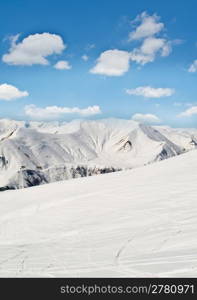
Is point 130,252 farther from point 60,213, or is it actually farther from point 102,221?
point 60,213

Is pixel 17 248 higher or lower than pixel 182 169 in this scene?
lower

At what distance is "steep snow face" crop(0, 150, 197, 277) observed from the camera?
8164 mm

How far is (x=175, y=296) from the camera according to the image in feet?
21.2

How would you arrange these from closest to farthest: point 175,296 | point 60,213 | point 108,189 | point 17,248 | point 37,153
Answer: point 175,296, point 17,248, point 60,213, point 108,189, point 37,153

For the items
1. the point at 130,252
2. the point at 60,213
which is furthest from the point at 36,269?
the point at 60,213

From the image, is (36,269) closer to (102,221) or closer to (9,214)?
(102,221)

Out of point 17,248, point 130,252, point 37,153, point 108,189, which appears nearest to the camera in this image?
point 130,252

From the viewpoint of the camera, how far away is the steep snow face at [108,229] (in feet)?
26.8

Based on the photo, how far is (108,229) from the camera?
1170 centimetres

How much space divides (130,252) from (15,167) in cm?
15815

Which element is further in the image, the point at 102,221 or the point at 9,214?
the point at 9,214

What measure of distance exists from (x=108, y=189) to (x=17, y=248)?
7.85 metres

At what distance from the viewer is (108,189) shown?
18062 millimetres

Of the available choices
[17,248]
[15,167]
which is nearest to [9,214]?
[17,248]
